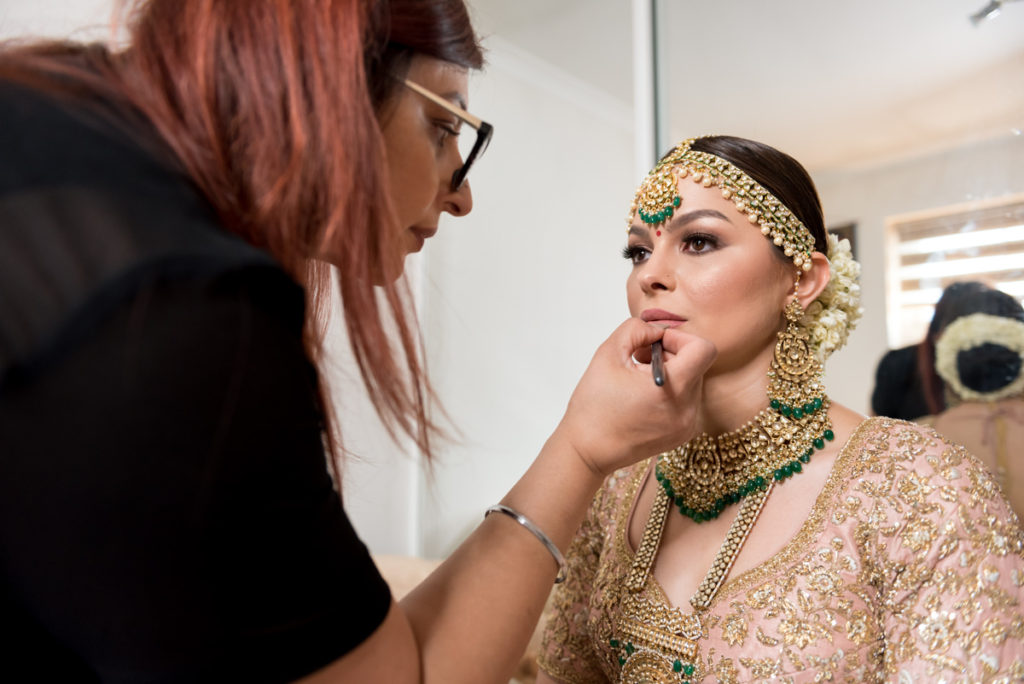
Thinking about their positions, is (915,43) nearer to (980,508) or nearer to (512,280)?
(980,508)

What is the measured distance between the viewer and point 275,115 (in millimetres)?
494

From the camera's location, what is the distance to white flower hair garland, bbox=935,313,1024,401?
1102 mm

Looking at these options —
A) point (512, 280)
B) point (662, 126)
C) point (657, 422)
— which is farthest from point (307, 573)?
point (512, 280)

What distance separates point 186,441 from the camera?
0.41m

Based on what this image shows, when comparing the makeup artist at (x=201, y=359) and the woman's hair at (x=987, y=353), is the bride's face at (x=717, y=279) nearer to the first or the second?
the woman's hair at (x=987, y=353)

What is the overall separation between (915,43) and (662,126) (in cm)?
55

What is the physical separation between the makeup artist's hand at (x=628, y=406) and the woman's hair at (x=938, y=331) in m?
0.59

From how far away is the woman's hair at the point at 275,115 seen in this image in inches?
19.1

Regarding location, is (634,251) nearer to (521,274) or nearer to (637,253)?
(637,253)

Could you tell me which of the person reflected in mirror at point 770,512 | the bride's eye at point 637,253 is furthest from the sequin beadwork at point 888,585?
the bride's eye at point 637,253

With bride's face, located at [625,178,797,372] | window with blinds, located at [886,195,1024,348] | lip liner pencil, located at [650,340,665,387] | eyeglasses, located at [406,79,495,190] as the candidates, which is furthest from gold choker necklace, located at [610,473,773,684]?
eyeglasses, located at [406,79,495,190]

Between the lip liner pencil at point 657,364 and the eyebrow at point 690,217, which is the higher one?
the eyebrow at point 690,217

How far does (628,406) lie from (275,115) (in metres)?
0.40

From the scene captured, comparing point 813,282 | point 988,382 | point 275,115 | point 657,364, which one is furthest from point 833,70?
point 275,115
